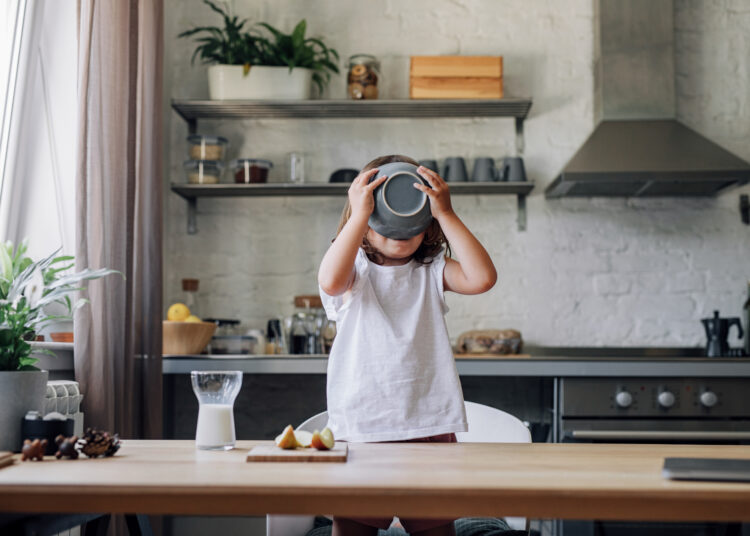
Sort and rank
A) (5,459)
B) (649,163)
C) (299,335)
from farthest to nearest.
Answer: (299,335), (649,163), (5,459)

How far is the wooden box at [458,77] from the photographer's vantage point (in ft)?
9.94

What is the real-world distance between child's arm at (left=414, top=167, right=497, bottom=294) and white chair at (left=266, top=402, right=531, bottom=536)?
382mm

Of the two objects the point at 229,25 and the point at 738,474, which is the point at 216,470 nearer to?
the point at 738,474

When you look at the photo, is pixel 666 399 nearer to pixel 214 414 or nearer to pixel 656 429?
pixel 656 429

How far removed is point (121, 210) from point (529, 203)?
5.65 feet

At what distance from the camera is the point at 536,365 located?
2.54m

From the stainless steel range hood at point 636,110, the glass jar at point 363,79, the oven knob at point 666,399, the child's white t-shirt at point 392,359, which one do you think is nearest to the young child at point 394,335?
the child's white t-shirt at point 392,359

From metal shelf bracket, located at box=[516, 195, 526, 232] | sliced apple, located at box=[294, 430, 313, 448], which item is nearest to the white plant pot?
metal shelf bracket, located at box=[516, 195, 526, 232]

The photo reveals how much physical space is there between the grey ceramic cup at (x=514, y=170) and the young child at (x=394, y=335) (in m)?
1.64

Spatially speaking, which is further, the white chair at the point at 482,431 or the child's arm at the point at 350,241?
the white chair at the point at 482,431

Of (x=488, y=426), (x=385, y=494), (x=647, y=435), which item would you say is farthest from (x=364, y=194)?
(x=647, y=435)

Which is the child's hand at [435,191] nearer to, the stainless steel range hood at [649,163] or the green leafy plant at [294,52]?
the stainless steel range hood at [649,163]

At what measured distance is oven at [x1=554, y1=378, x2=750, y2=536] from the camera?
2479mm

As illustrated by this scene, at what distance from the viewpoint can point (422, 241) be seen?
4.89 feet
